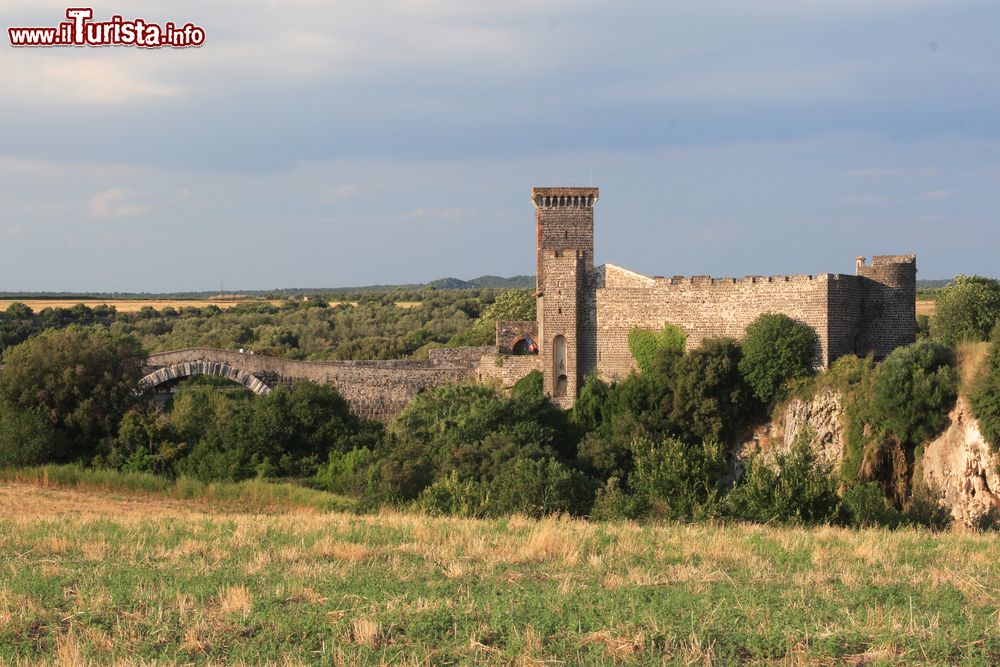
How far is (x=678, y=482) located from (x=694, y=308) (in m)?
9.64

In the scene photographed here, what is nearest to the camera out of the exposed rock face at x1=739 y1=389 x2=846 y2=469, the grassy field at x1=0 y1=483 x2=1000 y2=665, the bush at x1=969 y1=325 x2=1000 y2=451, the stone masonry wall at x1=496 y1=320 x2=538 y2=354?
the grassy field at x1=0 y1=483 x2=1000 y2=665

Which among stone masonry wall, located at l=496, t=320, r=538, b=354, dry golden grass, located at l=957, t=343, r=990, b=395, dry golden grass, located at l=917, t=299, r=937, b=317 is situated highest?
dry golden grass, located at l=917, t=299, r=937, b=317

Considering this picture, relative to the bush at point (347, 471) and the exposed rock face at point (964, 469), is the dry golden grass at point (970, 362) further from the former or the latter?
the bush at point (347, 471)

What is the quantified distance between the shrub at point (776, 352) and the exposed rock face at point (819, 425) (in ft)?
2.33

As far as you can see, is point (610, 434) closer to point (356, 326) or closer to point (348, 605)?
point (348, 605)

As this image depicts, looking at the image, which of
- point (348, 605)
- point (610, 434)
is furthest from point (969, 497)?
point (348, 605)

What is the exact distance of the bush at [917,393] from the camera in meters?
27.5

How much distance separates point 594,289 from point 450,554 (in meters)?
19.4

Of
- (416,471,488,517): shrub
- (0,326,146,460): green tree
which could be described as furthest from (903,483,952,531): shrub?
(0,326,146,460): green tree

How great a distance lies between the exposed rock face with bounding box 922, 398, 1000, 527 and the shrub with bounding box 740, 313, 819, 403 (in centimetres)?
390

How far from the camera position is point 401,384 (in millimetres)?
36438

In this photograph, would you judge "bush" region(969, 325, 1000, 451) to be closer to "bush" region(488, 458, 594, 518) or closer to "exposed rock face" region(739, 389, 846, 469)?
"exposed rock face" region(739, 389, 846, 469)

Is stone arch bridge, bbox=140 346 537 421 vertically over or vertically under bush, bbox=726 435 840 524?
over

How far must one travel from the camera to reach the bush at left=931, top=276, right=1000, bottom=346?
38.6 metres
